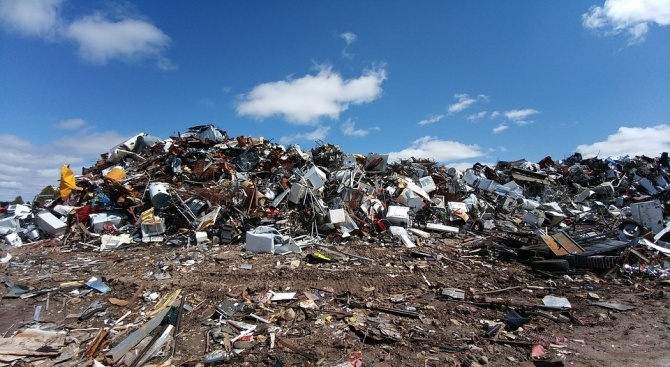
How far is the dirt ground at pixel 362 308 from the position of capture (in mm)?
3846

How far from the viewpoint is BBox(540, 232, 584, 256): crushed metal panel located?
7.02 metres

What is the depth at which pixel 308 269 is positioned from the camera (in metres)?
6.70

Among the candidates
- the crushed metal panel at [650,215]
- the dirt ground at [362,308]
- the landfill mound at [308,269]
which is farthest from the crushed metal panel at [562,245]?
the crushed metal panel at [650,215]

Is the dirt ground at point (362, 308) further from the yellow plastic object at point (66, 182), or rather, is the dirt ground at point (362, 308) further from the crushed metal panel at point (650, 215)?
the yellow plastic object at point (66, 182)

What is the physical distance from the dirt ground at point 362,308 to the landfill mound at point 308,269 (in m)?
0.03

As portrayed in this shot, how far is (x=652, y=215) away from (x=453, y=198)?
553 cm

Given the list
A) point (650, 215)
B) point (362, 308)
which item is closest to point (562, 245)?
point (650, 215)

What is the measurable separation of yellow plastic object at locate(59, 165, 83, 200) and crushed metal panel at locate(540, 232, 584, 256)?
44.1 feet

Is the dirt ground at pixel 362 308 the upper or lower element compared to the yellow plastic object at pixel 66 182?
lower

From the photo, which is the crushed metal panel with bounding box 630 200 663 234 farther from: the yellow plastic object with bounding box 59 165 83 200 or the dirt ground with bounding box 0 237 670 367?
the yellow plastic object with bounding box 59 165 83 200

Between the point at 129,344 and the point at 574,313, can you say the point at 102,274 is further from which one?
the point at 574,313

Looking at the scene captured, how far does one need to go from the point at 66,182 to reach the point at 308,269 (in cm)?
929

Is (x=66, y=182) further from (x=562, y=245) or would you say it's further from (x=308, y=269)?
(x=562, y=245)

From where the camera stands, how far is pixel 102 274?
6.66m
